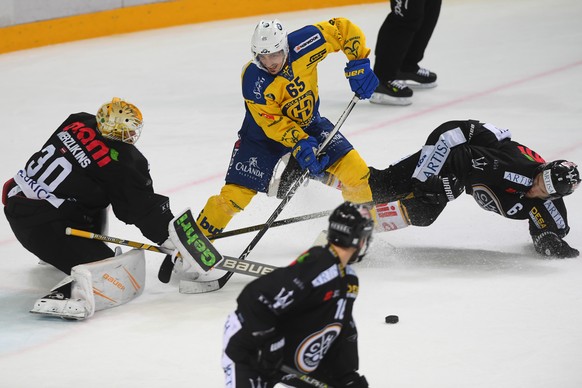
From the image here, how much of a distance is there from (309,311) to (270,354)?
0.53 ft

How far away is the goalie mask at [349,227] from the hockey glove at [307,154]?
5.68 ft

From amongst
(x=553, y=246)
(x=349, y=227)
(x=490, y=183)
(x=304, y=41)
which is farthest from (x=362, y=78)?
(x=349, y=227)

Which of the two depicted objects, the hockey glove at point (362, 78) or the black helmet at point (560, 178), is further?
the hockey glove at point (362, 78)

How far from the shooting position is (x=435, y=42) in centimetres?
871

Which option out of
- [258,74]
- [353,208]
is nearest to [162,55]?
[258,74]

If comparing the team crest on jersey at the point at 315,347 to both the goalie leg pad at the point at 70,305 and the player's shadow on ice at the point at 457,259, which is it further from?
the player's shadow on ice at the point at 457,259

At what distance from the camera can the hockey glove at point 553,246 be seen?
458cm

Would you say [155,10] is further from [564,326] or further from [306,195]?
[564,326]

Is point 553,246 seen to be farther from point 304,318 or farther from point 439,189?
point 304,318

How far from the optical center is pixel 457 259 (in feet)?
15.5

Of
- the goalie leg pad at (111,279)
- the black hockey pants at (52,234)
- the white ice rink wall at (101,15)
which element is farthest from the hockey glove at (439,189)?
the white ice rink wall at (101,15)

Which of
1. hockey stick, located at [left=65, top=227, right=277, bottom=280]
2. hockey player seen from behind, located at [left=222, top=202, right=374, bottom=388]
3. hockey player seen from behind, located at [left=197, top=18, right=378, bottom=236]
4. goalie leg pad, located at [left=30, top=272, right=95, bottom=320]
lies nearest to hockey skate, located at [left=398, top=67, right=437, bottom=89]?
hockey player seen from behind, located at [left=197, top=18, right=378, bottom=236]

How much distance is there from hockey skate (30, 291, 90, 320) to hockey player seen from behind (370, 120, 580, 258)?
4.63ft

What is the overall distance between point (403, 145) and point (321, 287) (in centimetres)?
365
